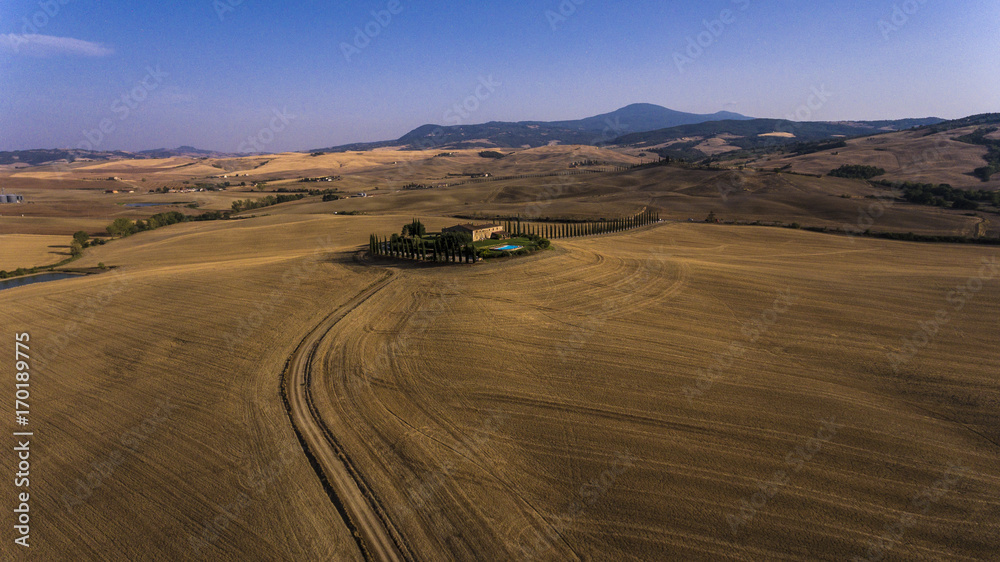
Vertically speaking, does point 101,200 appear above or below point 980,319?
above

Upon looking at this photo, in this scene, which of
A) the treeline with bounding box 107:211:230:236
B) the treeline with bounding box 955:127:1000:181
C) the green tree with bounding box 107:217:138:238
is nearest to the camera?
the green tree with bounding box 107:217:138:238

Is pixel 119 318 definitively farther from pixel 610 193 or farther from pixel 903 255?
pixel 610 193

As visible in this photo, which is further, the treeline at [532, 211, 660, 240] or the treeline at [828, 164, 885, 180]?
the treeline at [828, 164, 885, 180]

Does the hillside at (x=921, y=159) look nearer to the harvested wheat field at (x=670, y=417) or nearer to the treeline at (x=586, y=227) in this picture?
the treeline at (x=586, y=227)

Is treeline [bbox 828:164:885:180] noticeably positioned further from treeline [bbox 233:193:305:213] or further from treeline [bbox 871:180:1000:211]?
treeline [bbox 233:193:305:213]

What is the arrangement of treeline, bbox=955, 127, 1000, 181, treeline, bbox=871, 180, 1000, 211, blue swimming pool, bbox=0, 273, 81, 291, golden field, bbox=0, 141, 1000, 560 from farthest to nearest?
treeline, bbox=955, 127, 1000, 181 → treeline, bbox=871, 180, 1000, 211 → blue swimming pool, bbox=0, 273, 81, 291 → golden field, bbox=0, 141, 1000, 560

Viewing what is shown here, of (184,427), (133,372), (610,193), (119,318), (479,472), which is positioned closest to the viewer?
(479,472)

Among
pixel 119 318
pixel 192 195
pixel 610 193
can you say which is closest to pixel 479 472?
pixel 119 318

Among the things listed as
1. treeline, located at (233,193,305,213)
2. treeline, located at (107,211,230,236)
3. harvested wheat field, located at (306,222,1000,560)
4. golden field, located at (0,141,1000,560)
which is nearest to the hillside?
golden field, located at (0,141,1000,560)
